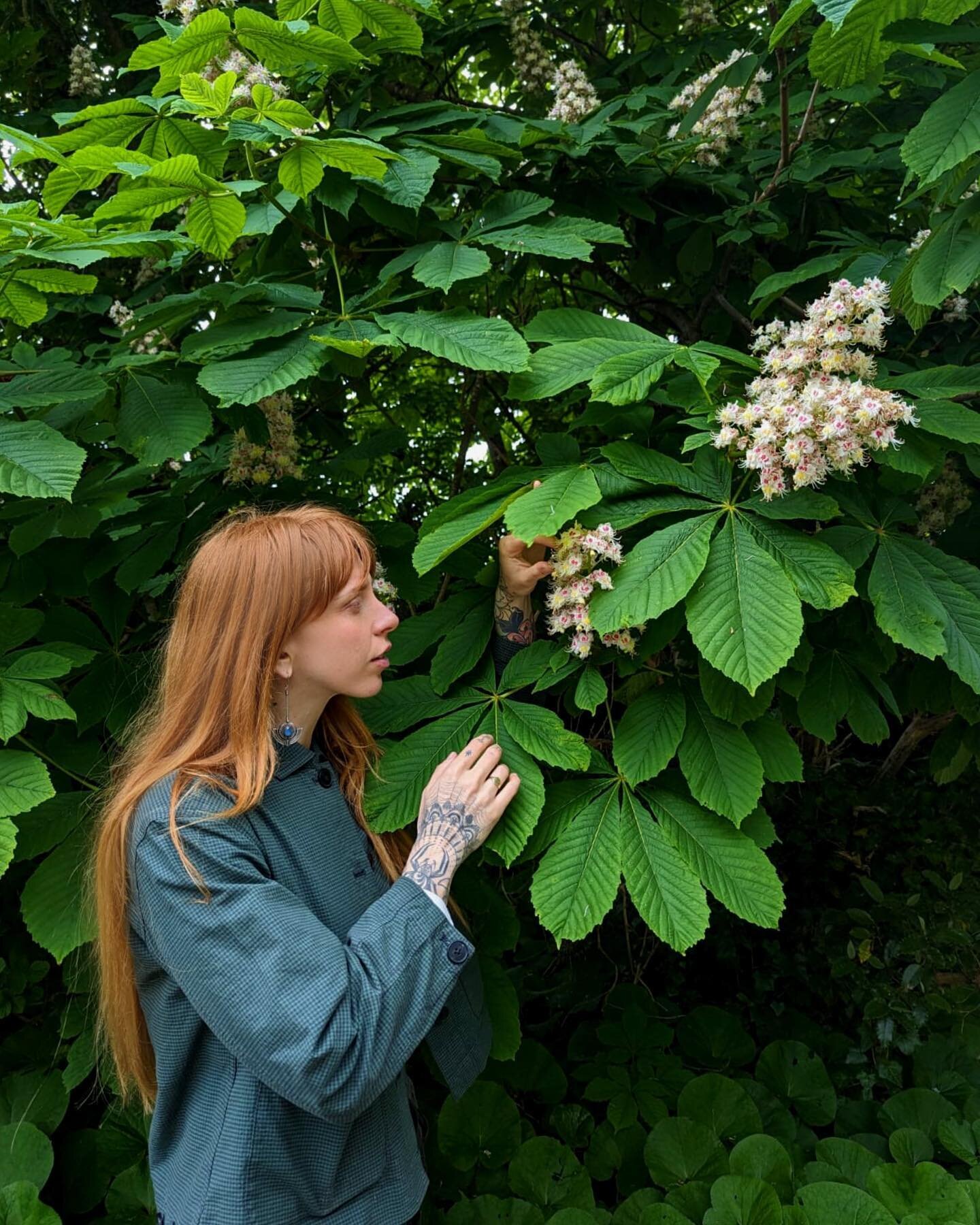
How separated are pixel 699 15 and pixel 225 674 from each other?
2792 millimetres

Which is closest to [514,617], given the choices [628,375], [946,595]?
[628,375]

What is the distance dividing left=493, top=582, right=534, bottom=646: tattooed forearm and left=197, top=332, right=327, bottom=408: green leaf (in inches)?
19.4

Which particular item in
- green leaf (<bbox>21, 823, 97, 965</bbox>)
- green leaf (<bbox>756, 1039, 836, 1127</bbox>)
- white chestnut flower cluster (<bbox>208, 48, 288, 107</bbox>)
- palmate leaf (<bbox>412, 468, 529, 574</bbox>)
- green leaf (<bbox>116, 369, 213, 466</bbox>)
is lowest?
green leaf (<bbox>756, 1039, 836, 1127</bbox>)

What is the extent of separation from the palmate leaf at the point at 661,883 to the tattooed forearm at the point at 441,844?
24 cm

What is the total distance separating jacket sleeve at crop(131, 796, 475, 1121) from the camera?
1.08 metres

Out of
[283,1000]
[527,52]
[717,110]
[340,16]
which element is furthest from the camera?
[527,52]

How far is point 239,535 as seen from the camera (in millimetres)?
1376

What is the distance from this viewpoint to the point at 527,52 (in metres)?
2.88

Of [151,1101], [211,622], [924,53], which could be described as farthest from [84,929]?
[924,53]

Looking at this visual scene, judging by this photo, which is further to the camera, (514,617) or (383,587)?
(383,587)

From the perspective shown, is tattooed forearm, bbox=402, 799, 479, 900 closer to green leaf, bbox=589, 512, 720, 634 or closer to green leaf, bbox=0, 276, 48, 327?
green leaf, bbox=589, 512, 720, 634

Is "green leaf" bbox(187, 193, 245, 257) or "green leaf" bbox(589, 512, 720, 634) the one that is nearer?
"green leaf" bbox(589, 512, 720, 634)

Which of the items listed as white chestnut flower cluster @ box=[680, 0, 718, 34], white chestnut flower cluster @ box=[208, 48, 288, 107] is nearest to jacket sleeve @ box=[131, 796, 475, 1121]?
white chestnut flower cluster @ box=[208, 48, 288, 107]

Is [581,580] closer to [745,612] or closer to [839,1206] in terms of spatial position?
[745,612]
